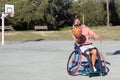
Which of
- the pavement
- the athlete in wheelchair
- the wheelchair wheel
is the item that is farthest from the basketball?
the pavement

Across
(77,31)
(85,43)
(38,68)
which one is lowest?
(38,68)

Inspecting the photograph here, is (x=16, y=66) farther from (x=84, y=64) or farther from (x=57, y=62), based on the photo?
(x=84, y=64)

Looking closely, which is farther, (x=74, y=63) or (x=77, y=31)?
(x=74, y=63)

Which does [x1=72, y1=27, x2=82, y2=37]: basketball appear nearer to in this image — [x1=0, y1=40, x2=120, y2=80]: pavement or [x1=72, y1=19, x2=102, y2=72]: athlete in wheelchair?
[x1=72, y1=19, x2=102, y2=72]: athlete in wheelchair

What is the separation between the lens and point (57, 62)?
16000 millimetres

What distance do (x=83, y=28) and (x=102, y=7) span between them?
42.4 metres

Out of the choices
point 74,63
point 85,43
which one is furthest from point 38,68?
point 85,43

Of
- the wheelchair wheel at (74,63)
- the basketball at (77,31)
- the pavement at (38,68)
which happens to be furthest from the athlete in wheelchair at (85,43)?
the pavement at (38,68)

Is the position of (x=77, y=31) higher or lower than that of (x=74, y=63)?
higher

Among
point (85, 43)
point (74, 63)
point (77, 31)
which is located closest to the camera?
point (77, 31)

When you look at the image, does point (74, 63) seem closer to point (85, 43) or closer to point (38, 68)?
point (85, 43)

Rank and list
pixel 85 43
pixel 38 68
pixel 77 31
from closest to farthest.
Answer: pixel 77 31 < pixel 85 43 < pixel 38 68

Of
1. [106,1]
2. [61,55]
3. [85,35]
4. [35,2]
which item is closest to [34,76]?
[85,35]

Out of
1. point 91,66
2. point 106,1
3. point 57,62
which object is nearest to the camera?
point 91,66
